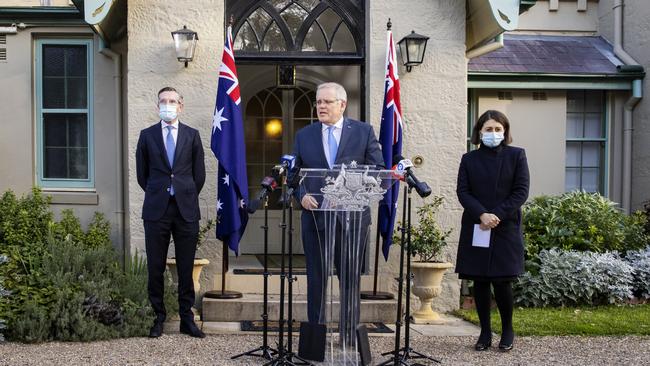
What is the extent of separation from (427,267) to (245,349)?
2.23 meters

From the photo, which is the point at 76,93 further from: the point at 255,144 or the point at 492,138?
the point at 492,138

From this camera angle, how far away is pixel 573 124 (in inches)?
427

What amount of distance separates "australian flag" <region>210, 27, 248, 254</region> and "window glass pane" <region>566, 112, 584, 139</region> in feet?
18.8

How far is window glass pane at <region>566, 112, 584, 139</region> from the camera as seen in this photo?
1083cm

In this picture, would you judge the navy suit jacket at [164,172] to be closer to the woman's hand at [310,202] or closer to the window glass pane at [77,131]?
the woman's hand at [310,202]

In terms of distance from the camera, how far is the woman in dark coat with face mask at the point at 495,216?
19.1ft

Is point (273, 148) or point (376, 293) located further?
point (273, 148)

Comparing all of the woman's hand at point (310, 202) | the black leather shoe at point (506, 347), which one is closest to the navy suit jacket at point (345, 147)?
the woman's hand at point (310, 202)

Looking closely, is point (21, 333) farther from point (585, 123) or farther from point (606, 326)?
point (585, 123)

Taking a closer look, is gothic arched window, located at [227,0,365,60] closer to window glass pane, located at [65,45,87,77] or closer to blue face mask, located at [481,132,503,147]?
window glass pane, located at [65,45,87,77]

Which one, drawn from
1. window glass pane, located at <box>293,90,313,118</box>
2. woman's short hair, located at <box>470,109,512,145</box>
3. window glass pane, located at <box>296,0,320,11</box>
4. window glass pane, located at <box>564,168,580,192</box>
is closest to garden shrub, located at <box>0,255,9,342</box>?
window glass pane, located at <box>296,0,320,11</box>

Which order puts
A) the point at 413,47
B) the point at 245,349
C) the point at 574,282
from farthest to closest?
the point at 574,282 < the point at 413,47 < the point at 245,349

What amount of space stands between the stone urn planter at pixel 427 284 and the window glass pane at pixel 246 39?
293 centimetres

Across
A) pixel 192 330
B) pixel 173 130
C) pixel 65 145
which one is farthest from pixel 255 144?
pixel 192 330
